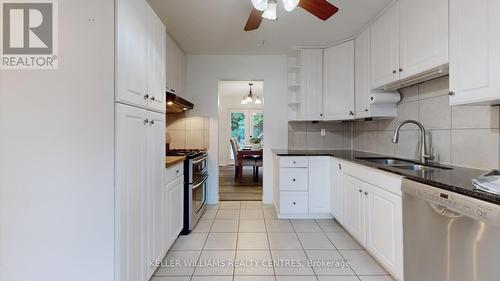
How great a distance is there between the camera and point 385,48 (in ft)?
8.57

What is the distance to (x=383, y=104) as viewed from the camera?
2.96m

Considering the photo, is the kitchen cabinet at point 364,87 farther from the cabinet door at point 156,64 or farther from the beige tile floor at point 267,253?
the cabinet door at point 156,64

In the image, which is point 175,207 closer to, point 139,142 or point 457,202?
point 139,142

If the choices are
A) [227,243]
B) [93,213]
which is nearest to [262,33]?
[227,243]

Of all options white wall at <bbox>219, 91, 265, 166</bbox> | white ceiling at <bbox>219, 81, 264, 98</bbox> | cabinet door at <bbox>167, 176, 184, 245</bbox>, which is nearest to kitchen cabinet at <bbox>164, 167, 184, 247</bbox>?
cabinet door at <bbox>167, 176, 184, 245</bbox>

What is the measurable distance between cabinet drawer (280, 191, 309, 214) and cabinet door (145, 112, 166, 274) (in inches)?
65.8

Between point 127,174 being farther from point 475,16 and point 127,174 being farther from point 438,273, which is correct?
point 475,16

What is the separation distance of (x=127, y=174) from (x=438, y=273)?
180 cm

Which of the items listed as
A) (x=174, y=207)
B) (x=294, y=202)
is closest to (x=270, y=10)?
(x=174, y=207)

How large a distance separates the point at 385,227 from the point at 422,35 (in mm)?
1470

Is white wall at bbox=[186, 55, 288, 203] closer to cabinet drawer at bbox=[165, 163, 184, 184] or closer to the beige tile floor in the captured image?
the beige tile floor

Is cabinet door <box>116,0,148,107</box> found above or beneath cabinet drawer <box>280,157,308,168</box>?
above

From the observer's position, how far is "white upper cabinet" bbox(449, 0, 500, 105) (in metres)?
1.41

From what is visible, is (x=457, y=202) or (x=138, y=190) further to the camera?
(x=138, y=190)
